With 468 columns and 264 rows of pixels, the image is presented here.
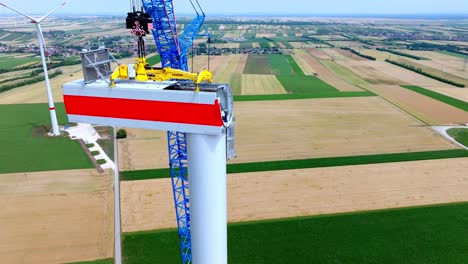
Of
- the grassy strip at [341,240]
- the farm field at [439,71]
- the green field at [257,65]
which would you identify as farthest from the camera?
the green field at [257,65]

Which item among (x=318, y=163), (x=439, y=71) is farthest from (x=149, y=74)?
(x=439, y=71)

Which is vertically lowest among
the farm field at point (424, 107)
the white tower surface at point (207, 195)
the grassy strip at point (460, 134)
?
the grassy strip at point (460, 134)

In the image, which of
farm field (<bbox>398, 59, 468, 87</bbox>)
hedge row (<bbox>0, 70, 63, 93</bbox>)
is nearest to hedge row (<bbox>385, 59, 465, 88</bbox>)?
farm field (<bbox>398, 59, 468, 87</bbox>)

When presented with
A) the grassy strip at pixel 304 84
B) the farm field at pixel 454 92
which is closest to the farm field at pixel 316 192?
the grassy strip at pixel 304 84

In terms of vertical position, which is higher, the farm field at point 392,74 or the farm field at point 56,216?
the farm field at point 392,74

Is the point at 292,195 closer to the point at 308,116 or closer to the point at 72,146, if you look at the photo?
the point at 308,116

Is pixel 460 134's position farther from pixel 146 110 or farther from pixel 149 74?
pixel 146 110

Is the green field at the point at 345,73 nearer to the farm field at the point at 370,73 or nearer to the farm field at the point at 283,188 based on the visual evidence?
the farm field at the point at 370,73
